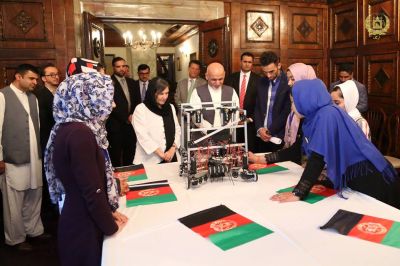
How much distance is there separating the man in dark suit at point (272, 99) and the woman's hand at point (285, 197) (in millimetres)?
1810

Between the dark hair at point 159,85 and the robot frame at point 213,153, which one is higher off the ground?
the dark hair at point 159,85

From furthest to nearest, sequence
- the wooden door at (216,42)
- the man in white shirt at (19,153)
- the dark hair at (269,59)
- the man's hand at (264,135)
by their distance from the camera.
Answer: the wooden door at (216,42) → the dark hair at (269,59) → the man's hand at (264,135) → the man in white shirt at (19,153)

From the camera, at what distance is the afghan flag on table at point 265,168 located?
217 cm

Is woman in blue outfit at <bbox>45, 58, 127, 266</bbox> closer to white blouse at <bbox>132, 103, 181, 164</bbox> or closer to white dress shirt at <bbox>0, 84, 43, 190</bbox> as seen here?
white blouse at <bbox>132, 103, 181, 164</bbox>

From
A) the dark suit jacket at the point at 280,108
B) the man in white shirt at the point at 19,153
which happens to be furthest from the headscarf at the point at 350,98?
the man in white shirt at the point at 19,153

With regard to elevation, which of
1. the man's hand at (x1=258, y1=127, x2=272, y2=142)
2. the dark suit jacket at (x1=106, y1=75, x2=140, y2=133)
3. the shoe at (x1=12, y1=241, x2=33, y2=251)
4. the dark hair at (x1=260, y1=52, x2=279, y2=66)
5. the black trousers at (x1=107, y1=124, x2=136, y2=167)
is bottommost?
the shoe at (x1=12, y1=241, x2=33, y2=251)

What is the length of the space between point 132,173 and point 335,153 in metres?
1.21

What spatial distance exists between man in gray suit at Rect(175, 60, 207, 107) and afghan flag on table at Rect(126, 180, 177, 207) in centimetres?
278

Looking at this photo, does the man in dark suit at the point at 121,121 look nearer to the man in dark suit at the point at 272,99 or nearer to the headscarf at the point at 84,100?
the man in dark suit at the point at 272,99

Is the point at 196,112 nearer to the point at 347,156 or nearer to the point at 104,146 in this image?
the point at 104,146

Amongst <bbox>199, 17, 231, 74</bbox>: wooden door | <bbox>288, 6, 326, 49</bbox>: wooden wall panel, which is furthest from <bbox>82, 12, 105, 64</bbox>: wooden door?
<bbox>288, 6, 326, 49</bbox>: wooden wall panel

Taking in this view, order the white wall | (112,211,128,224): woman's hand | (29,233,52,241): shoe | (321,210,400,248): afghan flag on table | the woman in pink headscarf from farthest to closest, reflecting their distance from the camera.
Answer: the white wall → (29,233,52,241): shoe → the woman in pink headscarf → (112,211,128,224): woman's hand → (321,210,400,248): afghan flag on table

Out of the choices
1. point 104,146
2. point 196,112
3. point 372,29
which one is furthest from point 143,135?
point 372,29

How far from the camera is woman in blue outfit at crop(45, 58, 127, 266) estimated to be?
1.30m
